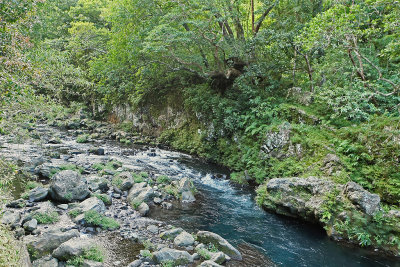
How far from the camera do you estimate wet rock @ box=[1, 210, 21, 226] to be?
21.4 ft

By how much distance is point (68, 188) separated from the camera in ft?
29.1

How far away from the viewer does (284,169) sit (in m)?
11.6

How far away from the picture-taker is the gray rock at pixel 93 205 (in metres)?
8.12

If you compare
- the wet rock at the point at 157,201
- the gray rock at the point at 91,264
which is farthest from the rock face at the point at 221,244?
the wet rock at the point at 157,201

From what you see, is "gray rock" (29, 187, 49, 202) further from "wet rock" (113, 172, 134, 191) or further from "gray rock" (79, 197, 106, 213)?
"wet rock" (113, 172, 134, 191)

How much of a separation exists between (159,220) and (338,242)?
579cm

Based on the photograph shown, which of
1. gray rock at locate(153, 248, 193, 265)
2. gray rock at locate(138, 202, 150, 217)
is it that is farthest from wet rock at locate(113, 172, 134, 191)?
gray rock at locate(153, 248, 193, 265)

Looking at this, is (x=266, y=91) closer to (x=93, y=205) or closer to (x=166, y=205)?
(x=166, y=205)

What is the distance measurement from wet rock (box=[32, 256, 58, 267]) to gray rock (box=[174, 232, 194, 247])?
9.68ft

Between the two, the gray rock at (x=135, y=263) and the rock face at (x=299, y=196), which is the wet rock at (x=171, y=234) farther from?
the rock face at (x=299, y=196)

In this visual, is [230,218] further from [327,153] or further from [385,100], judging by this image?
[385,100]

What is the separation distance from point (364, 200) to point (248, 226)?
149 inches

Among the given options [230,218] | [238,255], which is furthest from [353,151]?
[238,255]

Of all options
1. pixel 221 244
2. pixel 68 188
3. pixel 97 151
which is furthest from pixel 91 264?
pixel 97 151
